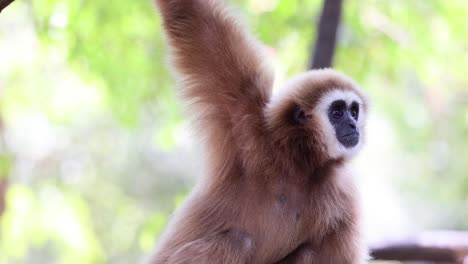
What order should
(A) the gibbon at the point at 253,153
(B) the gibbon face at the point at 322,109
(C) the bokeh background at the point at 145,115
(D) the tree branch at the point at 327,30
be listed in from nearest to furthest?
(A) the gibbon at the point at 253,153 → (B) the gibbon face at the point at 322,109 → (D) the tree branch at the point at 327,30 → (C) the bokeh background at the point at 145,115

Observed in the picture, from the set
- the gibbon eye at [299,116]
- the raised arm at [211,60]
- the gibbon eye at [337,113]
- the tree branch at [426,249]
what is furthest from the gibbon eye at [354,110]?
the tree branch at [426,249]

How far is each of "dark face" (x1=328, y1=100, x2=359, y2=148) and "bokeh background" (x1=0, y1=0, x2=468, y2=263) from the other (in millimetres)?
392

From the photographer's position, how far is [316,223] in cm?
442

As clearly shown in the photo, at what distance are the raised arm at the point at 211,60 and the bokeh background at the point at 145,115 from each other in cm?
23

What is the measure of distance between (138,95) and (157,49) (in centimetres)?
56

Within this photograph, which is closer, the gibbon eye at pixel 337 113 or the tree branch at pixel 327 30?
the gibbon eye at pixel 337 113

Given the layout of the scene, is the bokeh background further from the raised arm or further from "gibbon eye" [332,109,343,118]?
"gibbon eye" [332,109,343,118]

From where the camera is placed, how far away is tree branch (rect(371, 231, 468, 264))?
18.9 feet

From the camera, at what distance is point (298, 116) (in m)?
4.56

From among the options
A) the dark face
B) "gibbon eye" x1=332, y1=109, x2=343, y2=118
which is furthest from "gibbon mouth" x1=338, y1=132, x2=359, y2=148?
"gibbon eye" x1=332, y1=109, x2=343, y2=118

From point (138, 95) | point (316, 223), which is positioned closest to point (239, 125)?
point (316, 223)

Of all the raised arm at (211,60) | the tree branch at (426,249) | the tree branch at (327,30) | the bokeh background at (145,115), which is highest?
the bokeh background at (145,115)

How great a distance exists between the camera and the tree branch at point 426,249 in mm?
5754

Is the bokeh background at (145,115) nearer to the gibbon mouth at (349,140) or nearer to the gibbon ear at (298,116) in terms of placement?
the gibbon mouth at (349,140)
